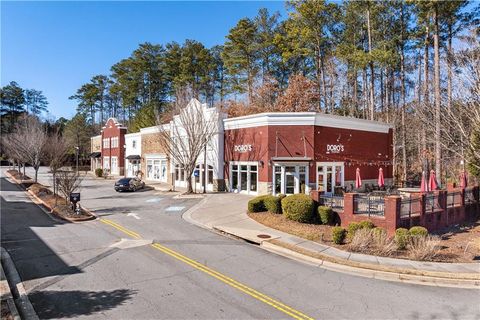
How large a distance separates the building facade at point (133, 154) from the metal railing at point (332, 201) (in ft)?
101

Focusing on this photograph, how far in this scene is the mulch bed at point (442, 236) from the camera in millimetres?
12930

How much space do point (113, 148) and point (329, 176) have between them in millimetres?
38643

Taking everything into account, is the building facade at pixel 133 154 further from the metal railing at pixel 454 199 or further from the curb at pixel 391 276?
the curb at pixel 391 276

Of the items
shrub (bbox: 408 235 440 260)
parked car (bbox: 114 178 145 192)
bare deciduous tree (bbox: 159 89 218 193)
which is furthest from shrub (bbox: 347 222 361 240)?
parked car (bbox: 114 178 145 192)

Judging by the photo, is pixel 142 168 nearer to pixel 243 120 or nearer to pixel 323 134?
pixel 243 120

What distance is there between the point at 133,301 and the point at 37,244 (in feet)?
26.2

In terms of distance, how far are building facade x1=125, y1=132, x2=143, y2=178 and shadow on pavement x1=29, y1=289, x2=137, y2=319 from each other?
117 ft

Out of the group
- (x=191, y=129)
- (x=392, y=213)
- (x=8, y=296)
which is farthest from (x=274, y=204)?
(x=8, y=296)

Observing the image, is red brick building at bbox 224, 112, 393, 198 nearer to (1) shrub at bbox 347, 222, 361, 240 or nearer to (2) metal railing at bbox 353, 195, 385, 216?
(2) metal railing at bbox 353, 195, 385, 216

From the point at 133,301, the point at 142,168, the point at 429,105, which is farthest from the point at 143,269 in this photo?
the point at 142,168

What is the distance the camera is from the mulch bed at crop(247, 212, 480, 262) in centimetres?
1293

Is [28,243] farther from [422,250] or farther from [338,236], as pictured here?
[422,250]

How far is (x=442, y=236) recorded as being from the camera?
17.5 m

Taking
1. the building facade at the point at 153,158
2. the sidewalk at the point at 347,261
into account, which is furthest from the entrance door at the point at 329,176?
the building facade at the point at 153,158
